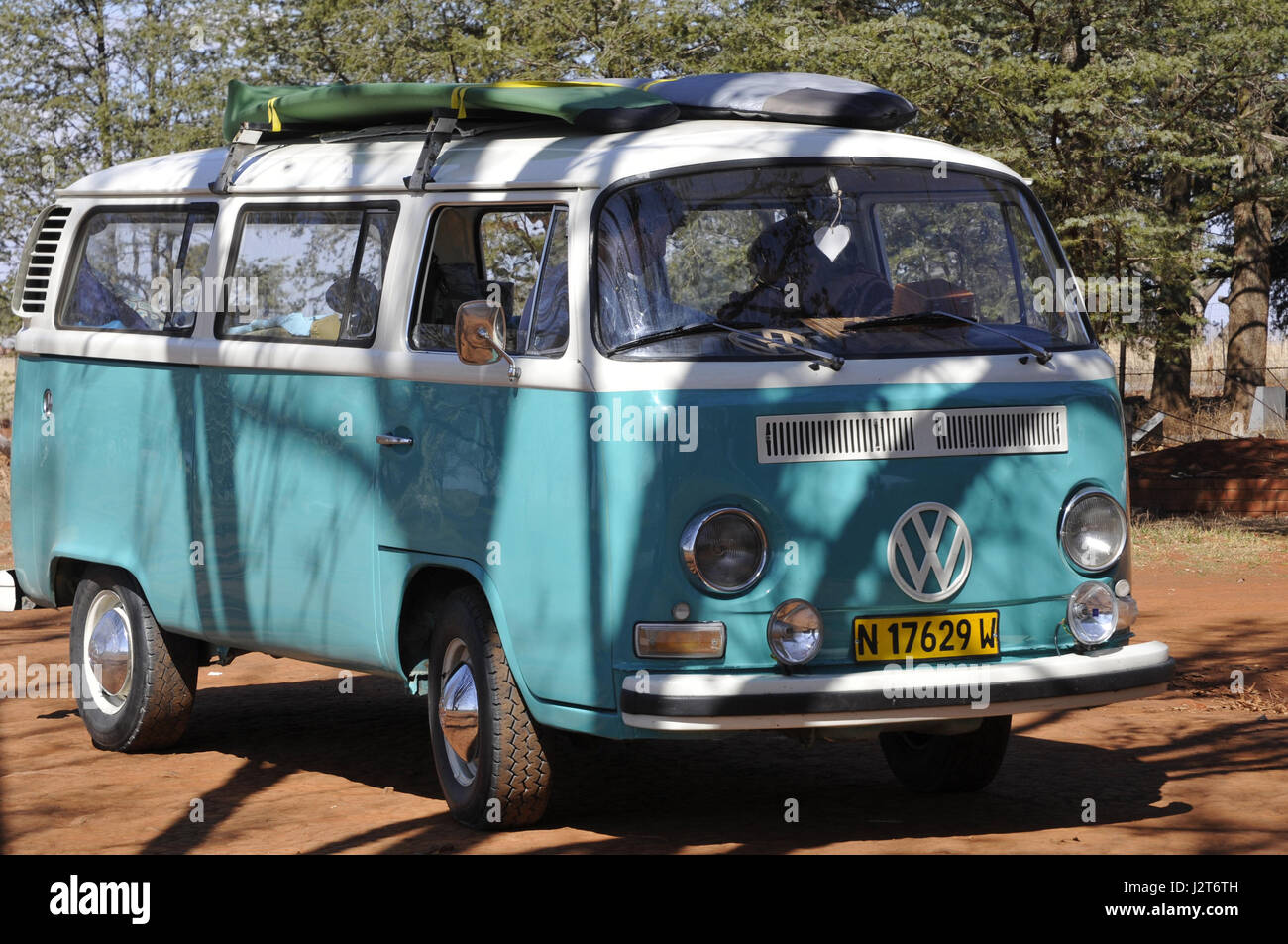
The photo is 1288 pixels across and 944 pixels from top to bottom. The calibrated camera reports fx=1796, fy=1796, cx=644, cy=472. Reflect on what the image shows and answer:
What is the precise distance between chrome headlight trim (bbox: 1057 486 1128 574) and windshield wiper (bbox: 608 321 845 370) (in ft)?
3.17

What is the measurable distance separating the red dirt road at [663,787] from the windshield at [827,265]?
1723 millimetres

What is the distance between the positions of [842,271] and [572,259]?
0.98 metres

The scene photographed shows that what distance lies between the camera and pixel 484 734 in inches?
244

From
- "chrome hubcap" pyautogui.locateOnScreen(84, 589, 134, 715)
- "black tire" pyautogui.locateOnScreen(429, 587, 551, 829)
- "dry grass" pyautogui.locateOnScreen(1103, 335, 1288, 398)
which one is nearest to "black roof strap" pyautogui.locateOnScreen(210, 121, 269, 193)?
"chrome hubcap" pyautogui.locateOnScreen(84, 589, 134, 715)

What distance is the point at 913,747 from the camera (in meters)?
7.30

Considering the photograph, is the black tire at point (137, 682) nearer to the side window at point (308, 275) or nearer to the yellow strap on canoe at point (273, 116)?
the side window at point (308, 275)

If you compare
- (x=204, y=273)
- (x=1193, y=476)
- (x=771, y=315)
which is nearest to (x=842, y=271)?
(x=771, y=315)

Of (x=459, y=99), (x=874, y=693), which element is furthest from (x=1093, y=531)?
(x=459, y=99)

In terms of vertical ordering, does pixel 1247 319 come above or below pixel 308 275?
above

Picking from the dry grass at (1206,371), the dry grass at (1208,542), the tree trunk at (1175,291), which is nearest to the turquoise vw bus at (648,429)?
the dry grass at (1208,542)

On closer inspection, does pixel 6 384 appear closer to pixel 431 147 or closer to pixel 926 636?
pixel 431 147

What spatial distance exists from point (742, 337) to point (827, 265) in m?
0.59

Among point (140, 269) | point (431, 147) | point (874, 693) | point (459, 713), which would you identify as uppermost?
point (431, 147)

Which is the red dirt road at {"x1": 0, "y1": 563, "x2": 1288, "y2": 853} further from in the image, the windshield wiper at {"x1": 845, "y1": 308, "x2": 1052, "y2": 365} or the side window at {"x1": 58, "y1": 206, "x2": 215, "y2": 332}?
the side window at {"x1": 58, "y1": 206, "x2": 215, "y2": 332}
